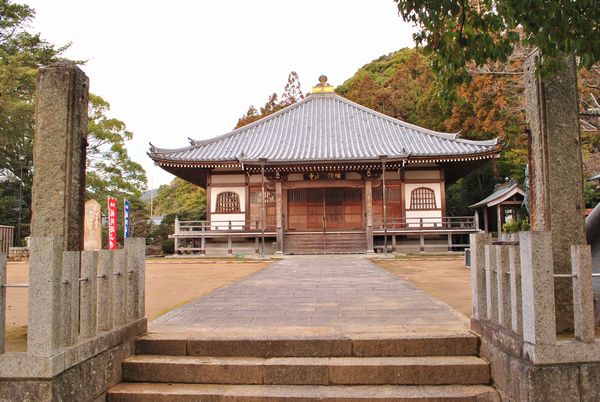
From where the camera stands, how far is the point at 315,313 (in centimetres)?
491

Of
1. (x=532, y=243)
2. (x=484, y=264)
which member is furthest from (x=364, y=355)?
(x=532, y=243)

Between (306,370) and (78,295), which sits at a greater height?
(78,295)

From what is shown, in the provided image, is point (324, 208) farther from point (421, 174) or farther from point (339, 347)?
point (339, 347)

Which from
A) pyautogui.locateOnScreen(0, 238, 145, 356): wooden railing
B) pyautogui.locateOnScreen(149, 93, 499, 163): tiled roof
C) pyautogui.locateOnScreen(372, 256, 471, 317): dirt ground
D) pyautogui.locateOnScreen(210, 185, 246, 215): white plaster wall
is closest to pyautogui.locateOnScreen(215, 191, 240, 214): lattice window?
pyautogui.locateOnScreen(210, 185, 246, 215): white plaster wall

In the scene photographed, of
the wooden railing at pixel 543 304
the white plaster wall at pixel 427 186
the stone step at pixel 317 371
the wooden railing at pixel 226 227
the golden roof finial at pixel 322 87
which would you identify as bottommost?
the stone step at pixel 317 371

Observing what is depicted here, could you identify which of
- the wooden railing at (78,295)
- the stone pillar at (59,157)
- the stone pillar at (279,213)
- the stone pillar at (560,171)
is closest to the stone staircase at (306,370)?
the wooden railing at (78,295)

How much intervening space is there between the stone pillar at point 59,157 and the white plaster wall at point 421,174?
1780 centimetres

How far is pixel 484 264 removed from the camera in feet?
12.1

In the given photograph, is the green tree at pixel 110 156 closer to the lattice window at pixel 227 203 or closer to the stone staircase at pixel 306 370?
the lattice window at pixel 227 203

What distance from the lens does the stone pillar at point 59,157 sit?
347 centimetres

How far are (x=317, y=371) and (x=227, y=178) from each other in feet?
58.0

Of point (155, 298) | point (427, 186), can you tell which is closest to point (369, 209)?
point (427, 186)

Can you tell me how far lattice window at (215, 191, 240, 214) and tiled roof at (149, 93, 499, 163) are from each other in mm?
1959

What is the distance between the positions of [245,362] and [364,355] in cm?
100
